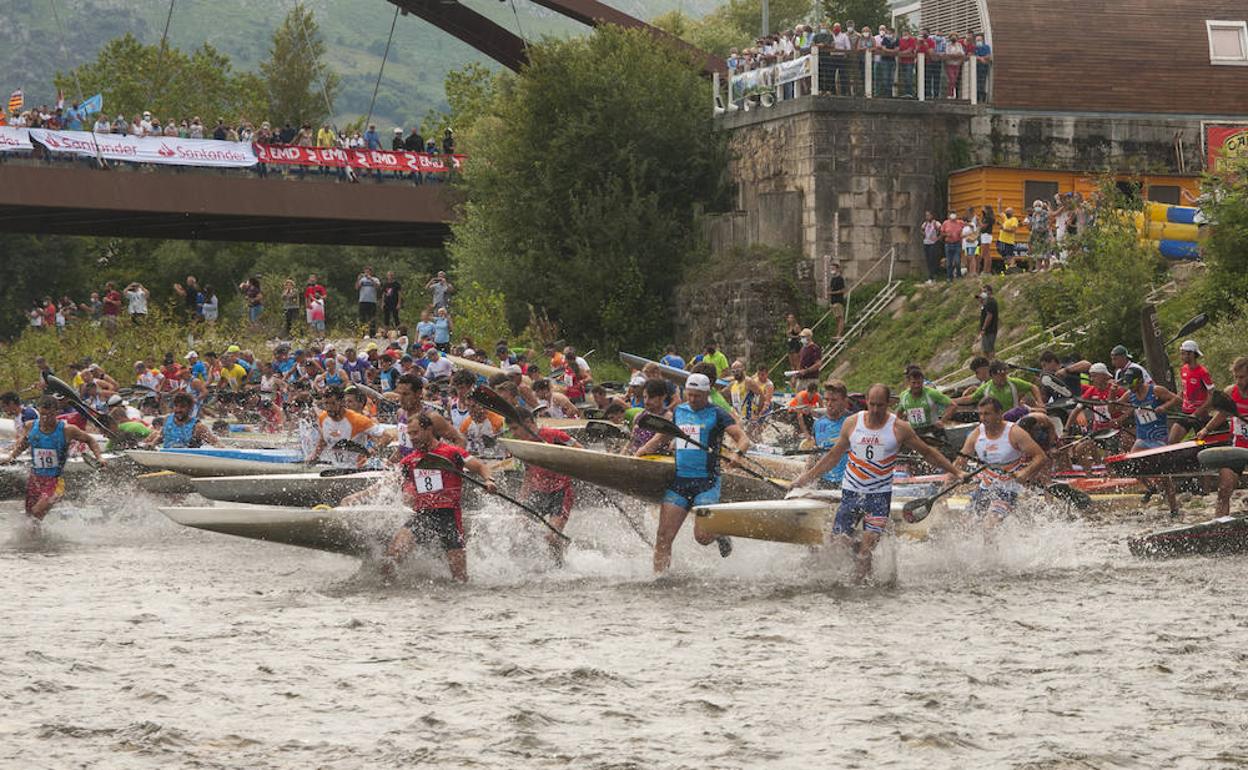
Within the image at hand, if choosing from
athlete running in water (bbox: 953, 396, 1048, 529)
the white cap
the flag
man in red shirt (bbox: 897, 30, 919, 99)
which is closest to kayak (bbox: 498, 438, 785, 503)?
the white cap

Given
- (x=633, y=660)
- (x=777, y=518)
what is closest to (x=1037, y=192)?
(x=777, y=518)

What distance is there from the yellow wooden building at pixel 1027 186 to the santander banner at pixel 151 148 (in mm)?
16308

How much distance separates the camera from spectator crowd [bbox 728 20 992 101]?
A: 34156 mm

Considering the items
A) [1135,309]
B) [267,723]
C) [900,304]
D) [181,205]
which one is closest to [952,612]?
[267,723]

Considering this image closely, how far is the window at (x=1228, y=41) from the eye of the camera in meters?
36.6

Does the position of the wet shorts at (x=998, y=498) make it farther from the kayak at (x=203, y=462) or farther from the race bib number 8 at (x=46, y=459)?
the race bib number 8 at (x=46, y=459)

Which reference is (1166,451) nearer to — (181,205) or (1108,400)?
(1108,400)

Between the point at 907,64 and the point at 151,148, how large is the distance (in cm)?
1684

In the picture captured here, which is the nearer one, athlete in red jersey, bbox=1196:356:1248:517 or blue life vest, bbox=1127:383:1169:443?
athlete in red jersey, bbox=1196:356:1248:517

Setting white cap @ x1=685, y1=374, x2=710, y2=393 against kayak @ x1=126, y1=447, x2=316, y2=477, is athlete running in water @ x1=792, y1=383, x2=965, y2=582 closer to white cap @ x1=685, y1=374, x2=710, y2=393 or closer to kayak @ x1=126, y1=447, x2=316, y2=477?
white cap @ x1=685, y1=374, x2=710, y2=393

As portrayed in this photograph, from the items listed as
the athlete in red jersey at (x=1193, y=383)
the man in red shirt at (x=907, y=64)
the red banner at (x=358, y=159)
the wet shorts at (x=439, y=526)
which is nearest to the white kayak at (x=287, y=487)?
the wet shorts at (x=439, y=526)

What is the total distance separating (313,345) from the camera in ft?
126

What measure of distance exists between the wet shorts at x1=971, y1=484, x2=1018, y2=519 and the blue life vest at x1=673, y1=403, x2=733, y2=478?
2311mm

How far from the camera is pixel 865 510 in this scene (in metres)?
13.4
